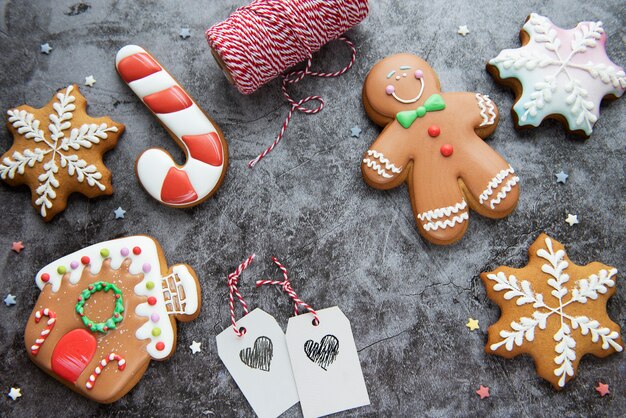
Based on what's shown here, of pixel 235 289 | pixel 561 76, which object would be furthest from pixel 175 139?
pixel 561 76

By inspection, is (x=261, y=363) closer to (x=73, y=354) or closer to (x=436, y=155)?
(x=73, y=354)

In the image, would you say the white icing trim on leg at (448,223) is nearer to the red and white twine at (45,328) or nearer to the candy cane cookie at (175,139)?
the candy cane cookie at (175,139)

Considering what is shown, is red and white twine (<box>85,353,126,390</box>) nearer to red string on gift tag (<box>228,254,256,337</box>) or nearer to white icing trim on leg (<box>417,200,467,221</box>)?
red string on gift tag (<box>228,254,256,337</box>)


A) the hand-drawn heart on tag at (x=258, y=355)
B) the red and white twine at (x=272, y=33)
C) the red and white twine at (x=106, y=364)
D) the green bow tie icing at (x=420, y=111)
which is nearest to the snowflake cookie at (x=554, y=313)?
the green bow tie icing at (x=420, y=111)

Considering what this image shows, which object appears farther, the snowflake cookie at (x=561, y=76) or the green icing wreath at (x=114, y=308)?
the snowflake cookie at (x=561, y=76)

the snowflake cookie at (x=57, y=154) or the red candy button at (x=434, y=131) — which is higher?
the red candy button at (x=434, y=131)

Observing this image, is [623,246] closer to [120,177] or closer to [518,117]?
[518,117]

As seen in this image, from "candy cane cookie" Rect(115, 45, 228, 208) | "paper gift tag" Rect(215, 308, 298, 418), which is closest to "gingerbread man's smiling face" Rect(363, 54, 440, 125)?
"candy cane cookie" Rect(115, 45, 228, 208)
